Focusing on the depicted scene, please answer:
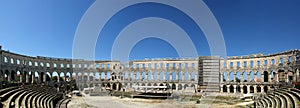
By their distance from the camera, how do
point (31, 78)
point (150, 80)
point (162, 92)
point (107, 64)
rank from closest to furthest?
point (162, 92)
point (31, 78)
point (150, 80)
point (107, 64)

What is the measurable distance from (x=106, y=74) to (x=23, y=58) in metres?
27.1

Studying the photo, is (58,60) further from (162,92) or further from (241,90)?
(241,90)

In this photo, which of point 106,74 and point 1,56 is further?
point 106,74

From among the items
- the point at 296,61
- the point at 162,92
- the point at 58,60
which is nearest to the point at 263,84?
the point at 296,61

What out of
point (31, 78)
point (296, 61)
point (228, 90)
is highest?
point (296, 61)

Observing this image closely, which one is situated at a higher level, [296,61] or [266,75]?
[296,61]

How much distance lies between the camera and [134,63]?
73.2 metres

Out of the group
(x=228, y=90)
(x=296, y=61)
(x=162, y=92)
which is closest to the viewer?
(x=296, y=61)

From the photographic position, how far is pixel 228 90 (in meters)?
61.0

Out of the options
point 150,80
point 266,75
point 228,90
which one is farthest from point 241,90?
point 150,80

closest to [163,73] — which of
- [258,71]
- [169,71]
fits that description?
[169,71]

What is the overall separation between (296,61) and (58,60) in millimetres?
60230

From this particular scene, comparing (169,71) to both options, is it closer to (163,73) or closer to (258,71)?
(163,73)

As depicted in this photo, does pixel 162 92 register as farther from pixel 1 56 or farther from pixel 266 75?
pixel 1 56
